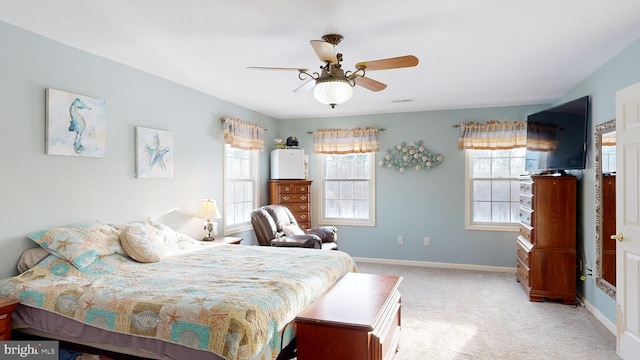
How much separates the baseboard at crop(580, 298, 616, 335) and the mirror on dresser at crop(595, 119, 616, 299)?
258 millimetres

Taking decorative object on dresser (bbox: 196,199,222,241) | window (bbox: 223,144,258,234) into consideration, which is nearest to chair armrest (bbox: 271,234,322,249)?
decorative object on dresser (bbox: 196,199,222,241)

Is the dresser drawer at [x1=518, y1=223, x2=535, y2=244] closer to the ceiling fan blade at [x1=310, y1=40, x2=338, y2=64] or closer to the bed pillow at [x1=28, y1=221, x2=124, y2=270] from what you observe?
the ceiling fan blade at [x1=310, y1=40, x2=338, y2=64]

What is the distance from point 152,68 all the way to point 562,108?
14.4ft

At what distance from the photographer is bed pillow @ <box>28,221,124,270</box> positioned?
8.83ft

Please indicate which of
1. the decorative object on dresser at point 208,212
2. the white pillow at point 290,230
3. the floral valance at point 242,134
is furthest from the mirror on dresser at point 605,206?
the floral valance at point 242,134

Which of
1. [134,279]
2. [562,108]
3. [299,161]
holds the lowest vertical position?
[134,279]

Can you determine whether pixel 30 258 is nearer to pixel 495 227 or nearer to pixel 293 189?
pixel 293 189

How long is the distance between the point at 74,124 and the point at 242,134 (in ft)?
7.95

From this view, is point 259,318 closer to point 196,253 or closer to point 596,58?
point 196,253

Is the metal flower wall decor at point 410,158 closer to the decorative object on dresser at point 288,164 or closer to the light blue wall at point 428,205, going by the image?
the light blue wall at point 428,205

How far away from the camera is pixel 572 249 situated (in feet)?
13.3

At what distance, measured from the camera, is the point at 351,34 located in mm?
2777

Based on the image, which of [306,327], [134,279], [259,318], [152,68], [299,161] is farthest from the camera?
[299,161]

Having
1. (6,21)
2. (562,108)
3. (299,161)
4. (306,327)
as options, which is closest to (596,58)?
(562,108)
